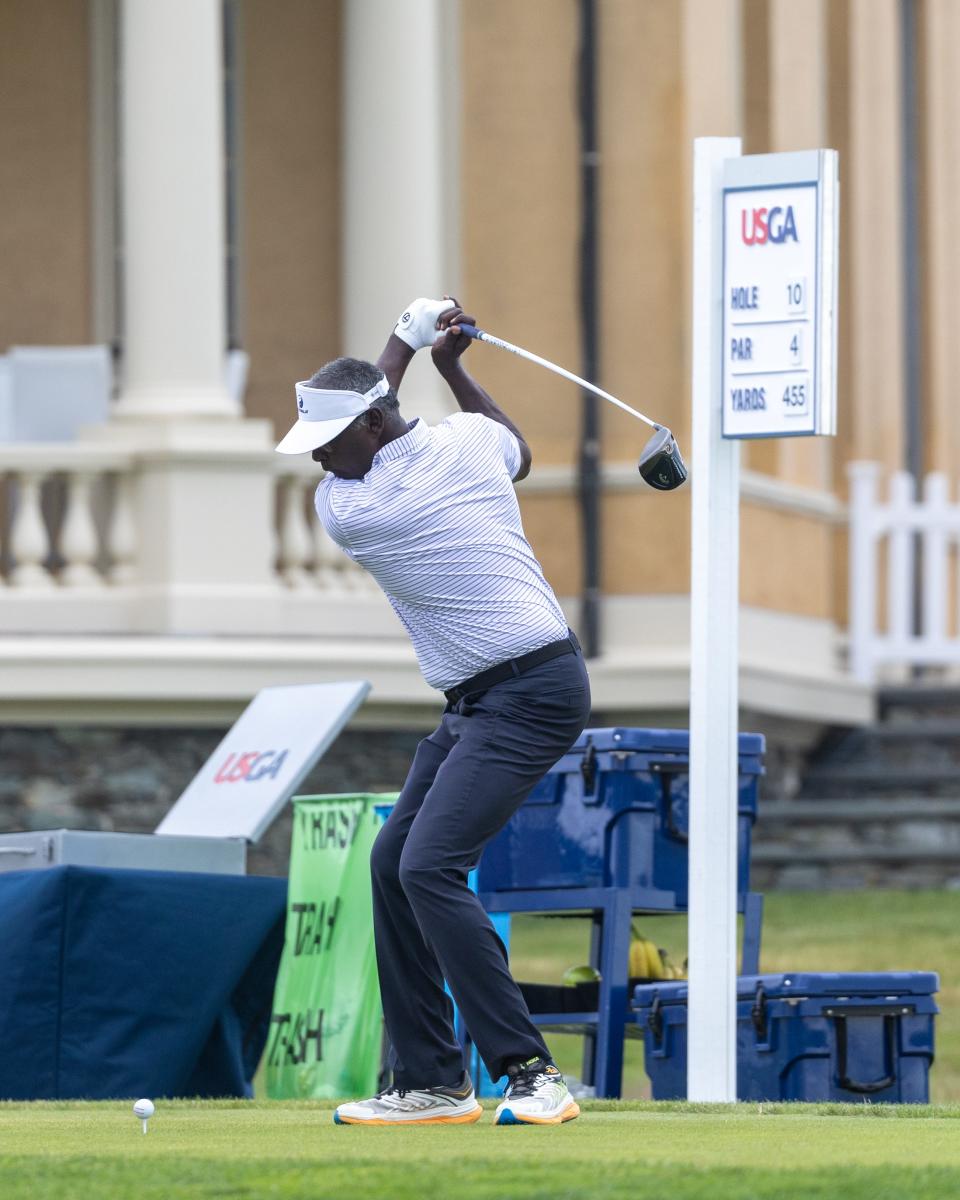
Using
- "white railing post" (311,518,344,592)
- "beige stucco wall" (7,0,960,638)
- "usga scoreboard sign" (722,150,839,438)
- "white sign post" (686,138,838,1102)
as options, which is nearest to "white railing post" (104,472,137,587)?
"white railing post" (311,518,344,592)

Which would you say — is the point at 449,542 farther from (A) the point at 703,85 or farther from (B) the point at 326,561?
(A) the point at 703,85

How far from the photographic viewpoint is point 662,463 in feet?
23.5

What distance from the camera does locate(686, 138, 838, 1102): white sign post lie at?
7430mm

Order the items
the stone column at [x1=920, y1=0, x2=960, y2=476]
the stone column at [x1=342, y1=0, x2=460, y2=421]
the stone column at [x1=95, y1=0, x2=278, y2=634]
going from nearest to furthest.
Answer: the stone column at [x1=95, y1=0, x2=278, y2=634]
the stone column at [x1=342, y1=0, x2=460, y2=421]
the stone column at [x1=920, y1=0, x2=960, y2=476]

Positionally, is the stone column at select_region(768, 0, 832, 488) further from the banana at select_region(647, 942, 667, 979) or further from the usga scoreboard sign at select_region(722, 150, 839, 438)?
the usga scoreboard sign at select_region(722, 150, 839, 438)

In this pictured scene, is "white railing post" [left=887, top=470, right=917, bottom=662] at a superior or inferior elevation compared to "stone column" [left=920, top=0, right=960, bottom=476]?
inferior

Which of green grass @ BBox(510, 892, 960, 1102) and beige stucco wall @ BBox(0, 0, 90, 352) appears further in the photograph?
beige stucco wall @ BBox(0, 0, 90, 352)

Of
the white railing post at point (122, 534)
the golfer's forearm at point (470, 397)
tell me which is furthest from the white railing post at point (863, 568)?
the golfer's forearm at point (470, 397)

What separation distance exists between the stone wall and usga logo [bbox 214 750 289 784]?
14.1 ft

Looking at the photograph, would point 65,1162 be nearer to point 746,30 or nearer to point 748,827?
point 748,827

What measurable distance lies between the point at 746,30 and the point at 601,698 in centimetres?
405

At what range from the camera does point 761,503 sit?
15766 mm

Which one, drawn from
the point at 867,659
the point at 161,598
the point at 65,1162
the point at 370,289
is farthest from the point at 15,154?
the point at 65,1162

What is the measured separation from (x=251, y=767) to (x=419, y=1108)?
9.95 feet
